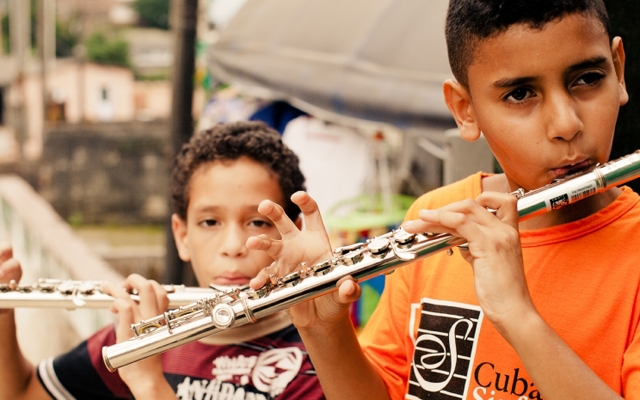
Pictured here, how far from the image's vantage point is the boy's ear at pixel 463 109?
160cm

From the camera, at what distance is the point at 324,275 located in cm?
150

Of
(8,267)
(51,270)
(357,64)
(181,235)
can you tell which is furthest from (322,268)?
(51,270)

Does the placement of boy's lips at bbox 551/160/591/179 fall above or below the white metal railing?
above

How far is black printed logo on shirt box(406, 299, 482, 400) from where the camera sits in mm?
1546

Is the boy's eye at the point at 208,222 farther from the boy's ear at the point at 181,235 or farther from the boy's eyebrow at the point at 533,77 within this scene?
the boy's eyebrow at the point at 533,77

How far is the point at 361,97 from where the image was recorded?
4648mm

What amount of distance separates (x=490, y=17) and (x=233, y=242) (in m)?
0.88

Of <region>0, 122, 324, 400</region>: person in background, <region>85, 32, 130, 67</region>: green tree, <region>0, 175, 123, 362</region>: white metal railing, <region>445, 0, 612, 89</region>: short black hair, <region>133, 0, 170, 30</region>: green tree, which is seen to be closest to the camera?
<region>445, 0, 612, 89</region>: short black hair

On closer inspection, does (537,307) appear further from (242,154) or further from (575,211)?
(242,154)

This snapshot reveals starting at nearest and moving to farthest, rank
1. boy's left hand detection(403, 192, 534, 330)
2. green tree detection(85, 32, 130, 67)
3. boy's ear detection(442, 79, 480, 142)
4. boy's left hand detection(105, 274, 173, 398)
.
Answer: boy's left hand detection(403, 192, 534, 330)
boy's ear detection(442, 79, 480, 142)
boy's left hand detection(105, 274, 173, 398)
green tree detection(85, 32, 130, 67)

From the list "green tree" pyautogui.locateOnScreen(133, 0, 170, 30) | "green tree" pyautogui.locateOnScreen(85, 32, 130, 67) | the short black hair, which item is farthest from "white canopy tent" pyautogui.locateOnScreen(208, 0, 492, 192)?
"green tree" pyautogui.locateOnScreen(133, 0, 170, 30)

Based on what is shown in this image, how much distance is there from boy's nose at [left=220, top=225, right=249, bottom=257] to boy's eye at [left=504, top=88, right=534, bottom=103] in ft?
2.69

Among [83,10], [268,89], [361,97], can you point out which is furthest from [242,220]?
[83,10]

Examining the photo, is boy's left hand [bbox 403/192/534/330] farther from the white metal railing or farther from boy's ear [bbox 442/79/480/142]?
the white metal railing
